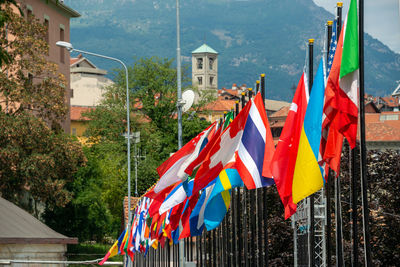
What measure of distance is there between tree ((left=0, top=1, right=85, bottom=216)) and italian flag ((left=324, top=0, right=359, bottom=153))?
33.2m

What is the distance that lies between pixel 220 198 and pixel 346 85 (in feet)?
23.0

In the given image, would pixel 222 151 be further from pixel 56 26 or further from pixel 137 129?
pixel 137 129

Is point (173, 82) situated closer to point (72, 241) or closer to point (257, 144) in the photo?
point (72, 241)

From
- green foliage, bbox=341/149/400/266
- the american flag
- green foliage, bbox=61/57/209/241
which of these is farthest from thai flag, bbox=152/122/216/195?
green foliage, bbox=61/57/209/241

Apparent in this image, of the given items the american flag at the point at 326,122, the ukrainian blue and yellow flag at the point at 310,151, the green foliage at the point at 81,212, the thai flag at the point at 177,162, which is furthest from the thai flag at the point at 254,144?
the green foliage at the point at 81,212

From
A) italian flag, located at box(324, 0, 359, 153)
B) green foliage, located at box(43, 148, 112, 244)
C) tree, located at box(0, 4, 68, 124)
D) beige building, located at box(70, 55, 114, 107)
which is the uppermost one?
beige building, located at box(70, 55, 114, 107)

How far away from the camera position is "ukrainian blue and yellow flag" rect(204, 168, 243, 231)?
15.8 m

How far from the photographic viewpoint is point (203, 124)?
88125 millimetres

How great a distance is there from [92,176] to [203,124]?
28087 millimetres

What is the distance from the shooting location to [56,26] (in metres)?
67.4

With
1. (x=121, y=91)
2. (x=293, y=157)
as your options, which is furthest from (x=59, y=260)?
(x=121, y=91)

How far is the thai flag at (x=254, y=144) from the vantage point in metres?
15.3

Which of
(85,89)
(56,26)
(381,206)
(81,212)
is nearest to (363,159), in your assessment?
(381,206)

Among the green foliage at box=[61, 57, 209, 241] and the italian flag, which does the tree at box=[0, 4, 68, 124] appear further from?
the italian flag
